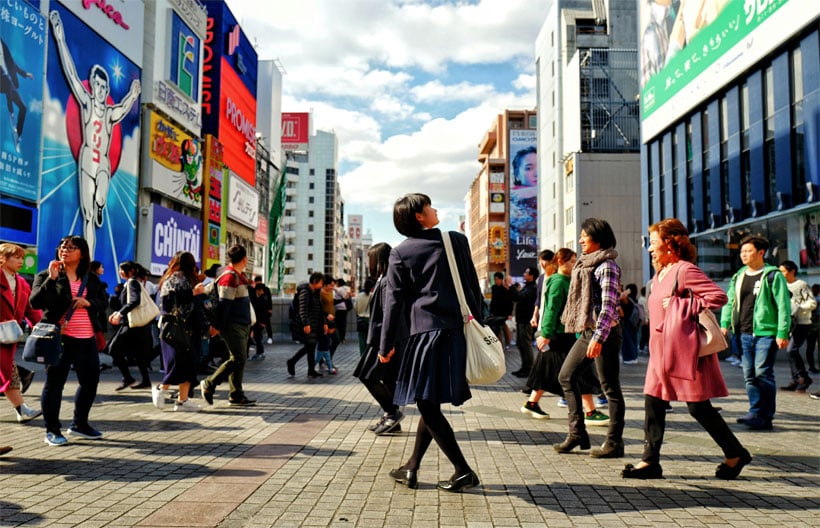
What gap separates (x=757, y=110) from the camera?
81.3 ft

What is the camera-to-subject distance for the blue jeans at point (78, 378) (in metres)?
5.25

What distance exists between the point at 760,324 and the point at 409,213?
4120mm

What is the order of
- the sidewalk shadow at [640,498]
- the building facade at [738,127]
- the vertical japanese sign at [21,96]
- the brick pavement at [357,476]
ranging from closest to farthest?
1. the brick pavement at [357,476]
2. the sidewalk shadow at [640,498]
3. the vertical japanese sign at [21,96]
4. the building facade at [738,127]

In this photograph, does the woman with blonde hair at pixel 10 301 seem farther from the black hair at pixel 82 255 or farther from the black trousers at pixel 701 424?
the black trousers at pixel 701 424

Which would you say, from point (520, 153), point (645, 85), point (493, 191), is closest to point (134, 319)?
point (645, 85)

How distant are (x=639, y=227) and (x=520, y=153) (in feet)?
121

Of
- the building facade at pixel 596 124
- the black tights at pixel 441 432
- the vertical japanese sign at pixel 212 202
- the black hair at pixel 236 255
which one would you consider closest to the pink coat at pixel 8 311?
the black hair at pixel 236 255

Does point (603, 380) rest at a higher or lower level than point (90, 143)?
lower

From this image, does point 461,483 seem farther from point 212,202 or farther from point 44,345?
point 212,202

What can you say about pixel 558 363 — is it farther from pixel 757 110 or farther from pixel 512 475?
pixel 757 110

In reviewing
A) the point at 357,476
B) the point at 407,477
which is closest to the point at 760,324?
the point at 407,477

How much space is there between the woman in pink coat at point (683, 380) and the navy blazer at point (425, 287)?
51.3 inches

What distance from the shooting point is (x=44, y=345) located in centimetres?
512

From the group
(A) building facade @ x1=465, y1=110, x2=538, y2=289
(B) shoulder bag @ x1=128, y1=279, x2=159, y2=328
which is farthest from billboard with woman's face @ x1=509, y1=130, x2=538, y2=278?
(B) shoulder bag @ x1=128, y1=279, x2=159, y2=328
